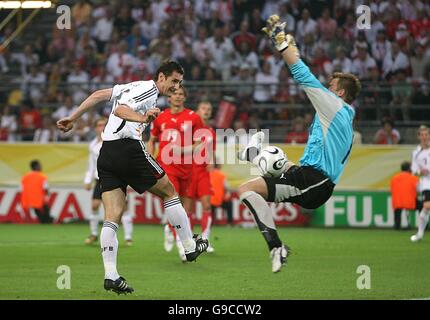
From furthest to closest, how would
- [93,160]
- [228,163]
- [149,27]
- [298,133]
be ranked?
[149,27] → [298,133] → [228,163] → [93,160]

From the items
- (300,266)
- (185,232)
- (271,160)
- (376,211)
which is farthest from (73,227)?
(271,160)

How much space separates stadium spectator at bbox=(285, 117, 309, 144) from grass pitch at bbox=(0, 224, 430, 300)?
322cm

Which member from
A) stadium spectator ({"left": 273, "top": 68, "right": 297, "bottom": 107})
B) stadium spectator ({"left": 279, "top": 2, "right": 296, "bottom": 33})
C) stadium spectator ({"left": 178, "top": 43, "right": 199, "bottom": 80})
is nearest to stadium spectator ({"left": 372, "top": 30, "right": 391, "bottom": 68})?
stadium spectator ({"left": 273, "top": 68, "right": 297, "bottom": 107})

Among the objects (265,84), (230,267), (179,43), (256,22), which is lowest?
(230,267)

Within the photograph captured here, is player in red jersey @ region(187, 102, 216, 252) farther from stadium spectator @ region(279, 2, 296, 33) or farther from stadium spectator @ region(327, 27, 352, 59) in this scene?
stadium spectator @ region(279, 2, 296, 33)

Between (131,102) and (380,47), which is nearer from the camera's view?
(131,102)

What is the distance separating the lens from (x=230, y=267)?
13773 mm

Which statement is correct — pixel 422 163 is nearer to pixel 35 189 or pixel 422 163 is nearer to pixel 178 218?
pixel 178 218

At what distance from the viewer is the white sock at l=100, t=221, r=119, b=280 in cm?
1045

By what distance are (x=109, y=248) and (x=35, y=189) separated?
41.4 feet

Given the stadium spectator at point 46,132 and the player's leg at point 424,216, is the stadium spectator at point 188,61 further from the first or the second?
the player's leg at point 424,216

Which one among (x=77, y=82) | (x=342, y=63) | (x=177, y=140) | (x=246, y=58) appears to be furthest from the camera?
(x=246, y=58)

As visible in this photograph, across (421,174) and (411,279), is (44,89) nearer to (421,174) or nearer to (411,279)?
(421,174)

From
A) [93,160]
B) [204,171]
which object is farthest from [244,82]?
[204,171]
